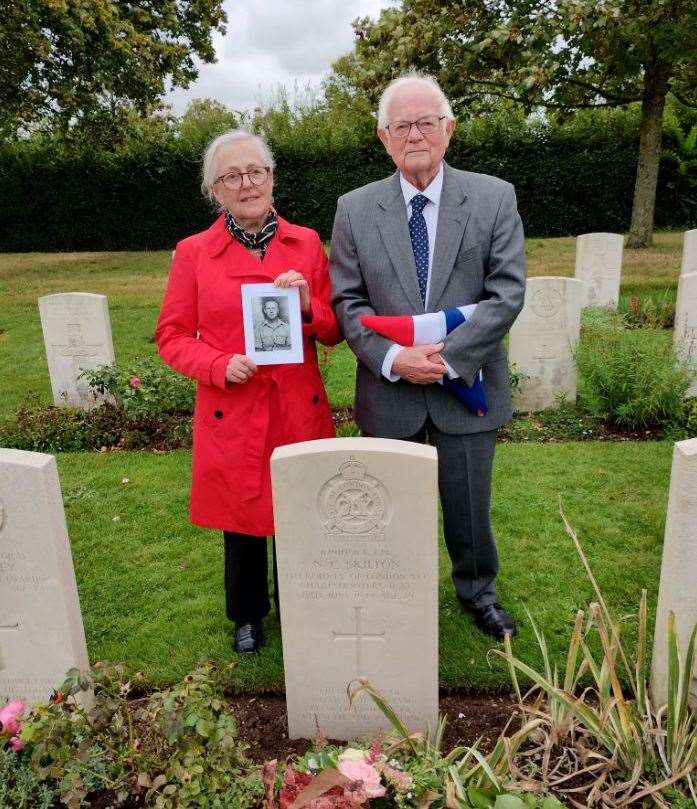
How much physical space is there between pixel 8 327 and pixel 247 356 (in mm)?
Result: 8740

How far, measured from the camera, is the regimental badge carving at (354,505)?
2381mm

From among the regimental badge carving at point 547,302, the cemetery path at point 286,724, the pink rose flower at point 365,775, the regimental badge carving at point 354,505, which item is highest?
the regimental badge carving at point 547,302

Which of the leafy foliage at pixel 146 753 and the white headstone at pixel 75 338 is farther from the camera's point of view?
the white headstone at pixel 75 338

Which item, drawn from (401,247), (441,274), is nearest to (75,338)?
(401,247)

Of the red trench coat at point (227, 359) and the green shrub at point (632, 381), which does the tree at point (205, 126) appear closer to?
the green shrub at point (632, 381)

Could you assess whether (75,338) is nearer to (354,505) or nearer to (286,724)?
(286,724)

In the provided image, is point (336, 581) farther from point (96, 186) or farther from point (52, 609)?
point (96, 186)

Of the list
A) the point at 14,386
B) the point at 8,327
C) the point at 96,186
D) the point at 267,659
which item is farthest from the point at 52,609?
the point at 96,186

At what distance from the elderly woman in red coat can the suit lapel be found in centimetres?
46

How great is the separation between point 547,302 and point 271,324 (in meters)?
4.13

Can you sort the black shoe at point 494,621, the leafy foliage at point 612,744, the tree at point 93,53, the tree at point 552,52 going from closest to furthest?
the leafy foliage at point 612,744 < the black shoe at point 494,621 < the tree at point 552,52 < the tree at point 93,53

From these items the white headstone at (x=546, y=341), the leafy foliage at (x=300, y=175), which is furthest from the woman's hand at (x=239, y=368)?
the leafy foliage at (x=300, y=175)

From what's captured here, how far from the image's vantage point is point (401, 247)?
2.74 metres

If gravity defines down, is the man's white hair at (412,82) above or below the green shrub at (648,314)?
above
